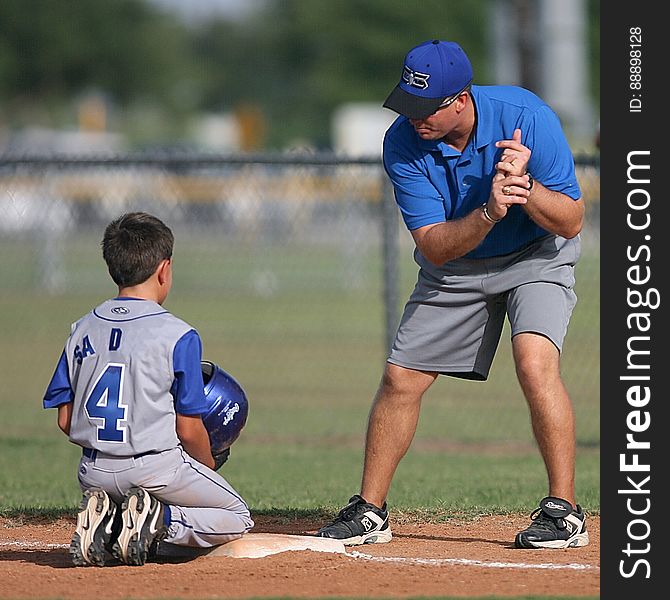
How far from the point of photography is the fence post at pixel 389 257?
9656 millimetres

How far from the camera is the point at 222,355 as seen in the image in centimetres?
1581

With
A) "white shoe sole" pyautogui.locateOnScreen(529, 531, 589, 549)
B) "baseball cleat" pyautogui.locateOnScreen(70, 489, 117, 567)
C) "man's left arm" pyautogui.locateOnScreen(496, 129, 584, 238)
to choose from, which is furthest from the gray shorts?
"baseball cleat" pyautogui.locateOnScreen(70, 489, 117, 567)

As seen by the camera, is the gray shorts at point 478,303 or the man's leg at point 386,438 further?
the man's leg at point 386,438

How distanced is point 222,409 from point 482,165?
153 centimetres

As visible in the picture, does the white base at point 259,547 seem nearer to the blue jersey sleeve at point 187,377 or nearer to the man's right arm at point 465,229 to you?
the blue jersey sleeve at point 187,377

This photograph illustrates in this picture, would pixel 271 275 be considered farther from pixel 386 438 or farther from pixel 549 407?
pixel 549 407

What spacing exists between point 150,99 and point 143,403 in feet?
203

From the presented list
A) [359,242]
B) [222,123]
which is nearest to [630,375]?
[359,242]

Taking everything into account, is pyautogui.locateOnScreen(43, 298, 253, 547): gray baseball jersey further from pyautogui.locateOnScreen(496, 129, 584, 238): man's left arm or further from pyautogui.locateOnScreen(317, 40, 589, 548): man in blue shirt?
pyautogui.locateOnScreen(496, 129, 584, 238): man's left arm

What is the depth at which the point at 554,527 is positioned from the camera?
5770 millimetres

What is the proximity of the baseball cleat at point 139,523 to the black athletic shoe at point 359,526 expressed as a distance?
0.93 m

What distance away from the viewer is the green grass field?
796 centimetres

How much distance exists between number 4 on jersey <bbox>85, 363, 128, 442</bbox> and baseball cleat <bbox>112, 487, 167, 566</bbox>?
0.24 meters

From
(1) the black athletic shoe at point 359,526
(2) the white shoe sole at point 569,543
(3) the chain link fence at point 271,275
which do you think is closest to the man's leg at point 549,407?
(2) the white shoe sole at point 569,543
